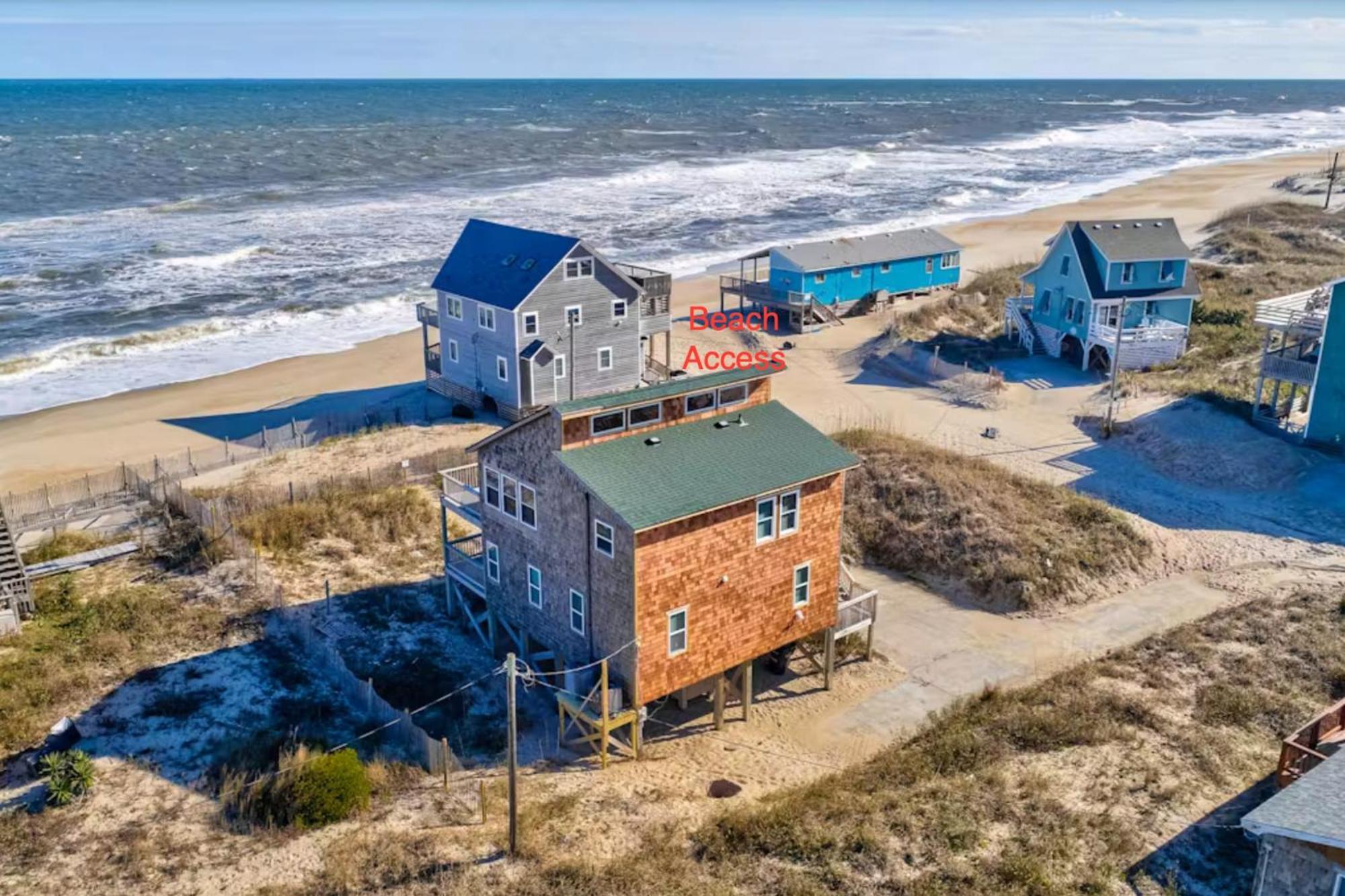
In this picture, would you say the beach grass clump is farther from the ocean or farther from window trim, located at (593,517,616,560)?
the ocean

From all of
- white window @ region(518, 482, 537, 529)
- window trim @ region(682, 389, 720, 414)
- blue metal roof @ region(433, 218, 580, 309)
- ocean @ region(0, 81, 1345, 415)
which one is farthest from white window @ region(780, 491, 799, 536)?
ocean @ region(0, 81, 1345, 415)

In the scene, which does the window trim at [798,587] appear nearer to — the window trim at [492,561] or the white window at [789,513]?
the white window at [789,513]

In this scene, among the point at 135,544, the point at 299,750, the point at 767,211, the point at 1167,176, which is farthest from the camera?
the point at 1167,176

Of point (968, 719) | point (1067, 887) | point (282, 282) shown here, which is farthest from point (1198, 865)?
point (282, 282)

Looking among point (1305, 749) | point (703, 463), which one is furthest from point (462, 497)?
point (1305, 749)

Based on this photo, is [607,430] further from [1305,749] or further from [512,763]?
[1305,749]

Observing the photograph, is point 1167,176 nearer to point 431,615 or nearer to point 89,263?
point 89,263

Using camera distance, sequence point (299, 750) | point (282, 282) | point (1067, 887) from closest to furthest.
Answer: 1. point (1067, 887)
2. point (299, 750)
3. point (282, 282)
